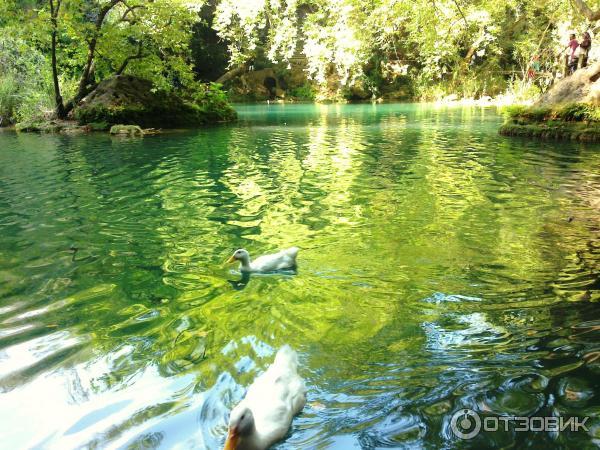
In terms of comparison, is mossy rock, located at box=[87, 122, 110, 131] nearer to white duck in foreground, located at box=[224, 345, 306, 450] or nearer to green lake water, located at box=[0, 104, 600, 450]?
green lake water, located at box=[0, 104, 600, 450]

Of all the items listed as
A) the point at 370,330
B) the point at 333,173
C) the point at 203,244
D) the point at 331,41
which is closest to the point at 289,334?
the point at 370,330

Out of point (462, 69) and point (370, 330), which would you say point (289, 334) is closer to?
point (370, 330)

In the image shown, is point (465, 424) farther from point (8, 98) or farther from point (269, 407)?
point (8, 98)

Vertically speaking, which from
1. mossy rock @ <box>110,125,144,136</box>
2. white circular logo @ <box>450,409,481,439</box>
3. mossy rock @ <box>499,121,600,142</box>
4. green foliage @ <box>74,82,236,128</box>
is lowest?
white circular logo @ <box>450,409,481,439</box>

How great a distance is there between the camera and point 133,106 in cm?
2084

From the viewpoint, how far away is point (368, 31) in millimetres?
18688

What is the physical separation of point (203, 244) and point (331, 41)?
16623mm

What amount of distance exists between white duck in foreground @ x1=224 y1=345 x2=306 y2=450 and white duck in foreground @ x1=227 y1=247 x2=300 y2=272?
201cm

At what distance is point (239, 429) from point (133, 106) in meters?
20.2

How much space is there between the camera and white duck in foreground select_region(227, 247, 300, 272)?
18.3ft

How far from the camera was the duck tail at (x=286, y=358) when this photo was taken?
11.4 feet

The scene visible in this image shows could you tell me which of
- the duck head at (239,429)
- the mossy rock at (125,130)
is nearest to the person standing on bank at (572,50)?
the mossy rock at (125,130)

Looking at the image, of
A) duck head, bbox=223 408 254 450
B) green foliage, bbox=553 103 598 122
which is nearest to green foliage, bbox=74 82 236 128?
green foliage, bbox=553 103 598 122

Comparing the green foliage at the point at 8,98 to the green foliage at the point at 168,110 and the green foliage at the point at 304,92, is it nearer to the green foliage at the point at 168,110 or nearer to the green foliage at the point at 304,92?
the green foliage at the point at 168,110
